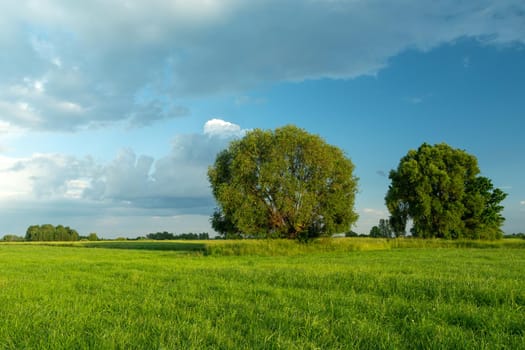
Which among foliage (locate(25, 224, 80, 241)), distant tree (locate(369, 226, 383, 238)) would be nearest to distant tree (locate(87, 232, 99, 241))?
foliage (locate(25, 224, 80, 241))

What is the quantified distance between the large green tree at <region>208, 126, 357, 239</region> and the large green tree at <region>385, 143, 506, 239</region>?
1784cm

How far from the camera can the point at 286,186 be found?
39531 mm

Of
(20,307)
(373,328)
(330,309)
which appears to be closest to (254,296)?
(330,309)

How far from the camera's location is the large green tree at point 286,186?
3969cm

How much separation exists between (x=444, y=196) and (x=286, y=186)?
1171 inches

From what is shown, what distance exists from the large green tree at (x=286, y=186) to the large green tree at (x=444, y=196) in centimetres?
1784

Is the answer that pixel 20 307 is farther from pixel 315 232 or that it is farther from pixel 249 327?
pixel 315 232

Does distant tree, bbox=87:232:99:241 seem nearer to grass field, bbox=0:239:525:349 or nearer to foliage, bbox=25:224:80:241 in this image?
foliage, bbox=25:224:80:241

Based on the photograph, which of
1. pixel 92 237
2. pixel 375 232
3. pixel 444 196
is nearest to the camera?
pixel 444 196

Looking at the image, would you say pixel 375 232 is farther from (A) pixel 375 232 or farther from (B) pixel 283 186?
(B) pixel 283 186

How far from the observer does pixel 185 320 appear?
6.68 meters

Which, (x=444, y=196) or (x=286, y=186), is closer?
(x=286, y=186)

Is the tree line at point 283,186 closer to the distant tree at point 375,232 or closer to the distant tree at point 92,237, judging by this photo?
the distant tree at point 375,232

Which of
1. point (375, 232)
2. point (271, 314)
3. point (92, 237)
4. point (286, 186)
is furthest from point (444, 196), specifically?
point (92, 237)
